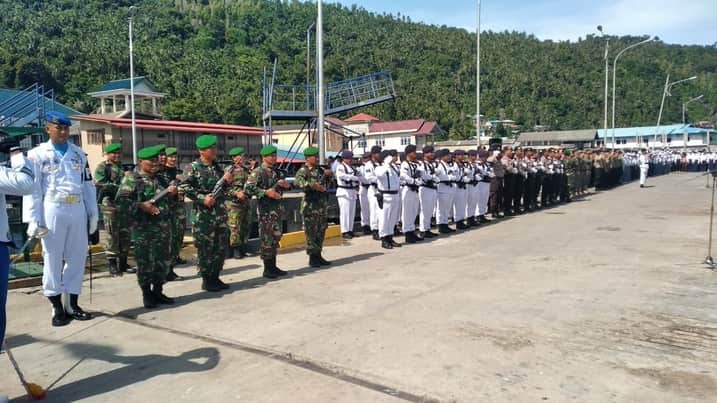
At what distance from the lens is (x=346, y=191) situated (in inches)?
467

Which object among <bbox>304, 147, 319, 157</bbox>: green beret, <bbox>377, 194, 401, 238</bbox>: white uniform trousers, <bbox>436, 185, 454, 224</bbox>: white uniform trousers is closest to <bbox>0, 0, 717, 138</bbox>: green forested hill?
<bbox>436, 185, 454, 224</bbox>: white uniform trousers

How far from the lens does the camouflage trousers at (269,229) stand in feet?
25.5

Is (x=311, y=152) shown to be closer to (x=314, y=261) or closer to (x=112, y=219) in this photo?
(x=314, y=261)

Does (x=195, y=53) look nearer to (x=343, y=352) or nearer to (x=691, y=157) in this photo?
(x=691, y=157)

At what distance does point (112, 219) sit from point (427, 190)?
6.09 m

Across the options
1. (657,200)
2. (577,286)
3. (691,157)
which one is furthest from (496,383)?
(691,157)

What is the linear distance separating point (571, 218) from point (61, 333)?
1254cm

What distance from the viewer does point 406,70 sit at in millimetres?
96125

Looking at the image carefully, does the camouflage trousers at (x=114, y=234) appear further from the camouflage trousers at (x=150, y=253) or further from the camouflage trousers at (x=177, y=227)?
the camouflage trousers at (x=150, y=253)

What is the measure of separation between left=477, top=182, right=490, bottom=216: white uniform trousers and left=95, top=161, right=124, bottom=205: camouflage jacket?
28.3 feet

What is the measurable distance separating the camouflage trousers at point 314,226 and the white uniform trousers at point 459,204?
5.30 meters

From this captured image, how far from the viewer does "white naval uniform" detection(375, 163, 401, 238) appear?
35.0ft

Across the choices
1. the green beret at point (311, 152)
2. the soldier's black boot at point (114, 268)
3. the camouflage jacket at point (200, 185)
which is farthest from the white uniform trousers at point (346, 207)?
the camouflage jacket at point (200, 185)

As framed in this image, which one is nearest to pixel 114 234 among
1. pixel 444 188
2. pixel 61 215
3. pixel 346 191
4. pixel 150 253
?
pixel 150 253
